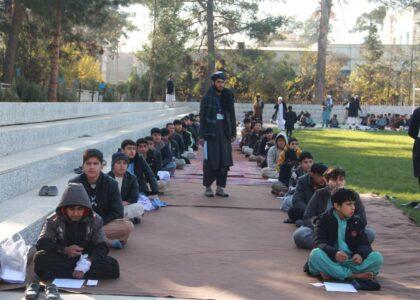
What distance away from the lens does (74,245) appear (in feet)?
18.7

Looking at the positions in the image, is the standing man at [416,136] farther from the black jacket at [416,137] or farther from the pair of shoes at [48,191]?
the pair of shoes at [48,191]

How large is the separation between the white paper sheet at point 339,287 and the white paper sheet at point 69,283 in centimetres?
195

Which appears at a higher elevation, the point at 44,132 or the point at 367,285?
the point at 44,132

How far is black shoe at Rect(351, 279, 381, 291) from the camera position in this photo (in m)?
5.60

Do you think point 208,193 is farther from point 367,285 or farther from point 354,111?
point 354,111

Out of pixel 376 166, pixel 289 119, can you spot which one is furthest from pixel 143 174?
pixel 289 119

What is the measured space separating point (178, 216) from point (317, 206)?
7.75ft

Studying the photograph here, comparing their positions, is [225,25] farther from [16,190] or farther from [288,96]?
[16,190]

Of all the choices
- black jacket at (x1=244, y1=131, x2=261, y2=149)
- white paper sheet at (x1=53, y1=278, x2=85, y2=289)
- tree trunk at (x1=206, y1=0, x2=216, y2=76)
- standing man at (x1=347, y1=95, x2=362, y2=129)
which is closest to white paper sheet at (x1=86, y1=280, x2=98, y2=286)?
white paper sheet at (x1=53, y1=278, x2=85, y2=289)

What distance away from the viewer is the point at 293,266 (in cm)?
636

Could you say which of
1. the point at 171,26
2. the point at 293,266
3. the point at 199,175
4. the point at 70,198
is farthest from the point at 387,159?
the point at 171,26

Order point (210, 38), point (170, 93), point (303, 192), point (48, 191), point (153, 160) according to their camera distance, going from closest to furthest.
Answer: point (48, 191) → point (303, 192) → point (153, 160) → point (170, 93) → point (210, 38)

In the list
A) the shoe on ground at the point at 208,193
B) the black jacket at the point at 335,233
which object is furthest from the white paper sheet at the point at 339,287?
the shoe on ground at the point at 208,193

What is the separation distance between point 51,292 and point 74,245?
0.78 metres
